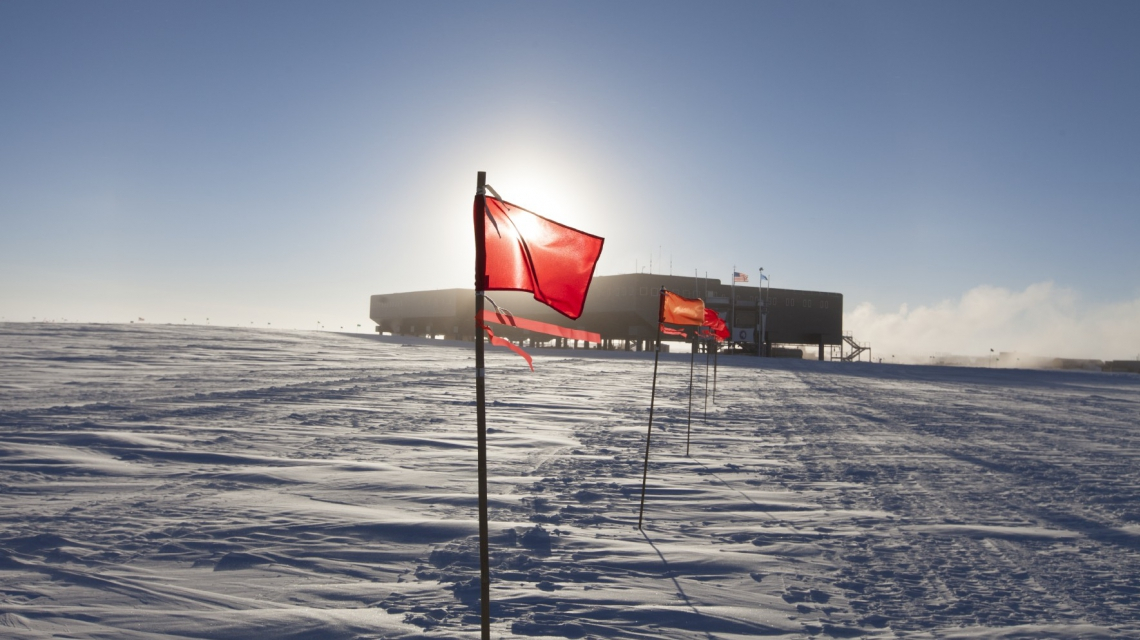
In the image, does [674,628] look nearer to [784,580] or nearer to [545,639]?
[545,639]

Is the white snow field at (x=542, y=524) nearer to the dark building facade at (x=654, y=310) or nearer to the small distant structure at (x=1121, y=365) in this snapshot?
the dark building facade at (x=654, y=310)

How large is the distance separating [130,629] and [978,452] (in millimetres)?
12995

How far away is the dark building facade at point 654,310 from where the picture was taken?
227 feet

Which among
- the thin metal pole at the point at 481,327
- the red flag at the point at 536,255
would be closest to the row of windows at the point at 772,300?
the red flag at the point at 536,255

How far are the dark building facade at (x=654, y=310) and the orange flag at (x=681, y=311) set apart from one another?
5496 centimetres

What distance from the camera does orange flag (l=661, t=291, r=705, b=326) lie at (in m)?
10.8

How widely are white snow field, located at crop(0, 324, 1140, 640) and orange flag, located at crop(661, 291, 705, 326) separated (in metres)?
2.21

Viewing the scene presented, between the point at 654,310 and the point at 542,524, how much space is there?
61.8 metres

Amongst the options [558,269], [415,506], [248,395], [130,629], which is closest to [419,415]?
[248,395]

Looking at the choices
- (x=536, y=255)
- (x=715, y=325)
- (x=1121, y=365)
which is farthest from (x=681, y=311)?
(x=1121, y=365)

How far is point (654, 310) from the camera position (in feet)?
224

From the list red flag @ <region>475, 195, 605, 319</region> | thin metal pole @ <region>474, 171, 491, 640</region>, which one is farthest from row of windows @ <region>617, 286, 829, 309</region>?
thin metal pole @ <region>474, 171, 491, 640</region>

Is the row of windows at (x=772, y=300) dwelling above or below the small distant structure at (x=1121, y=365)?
above

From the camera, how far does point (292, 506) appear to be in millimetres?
7352
